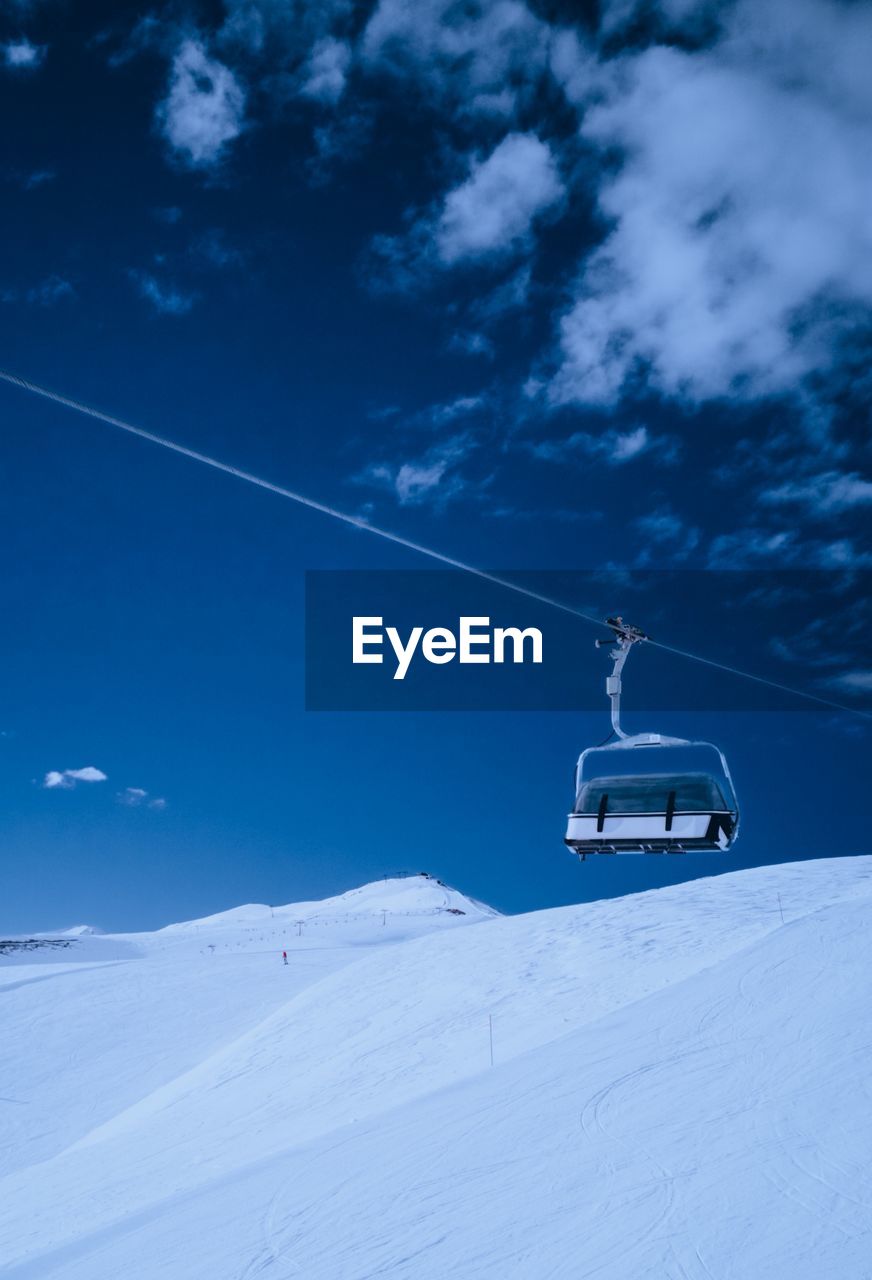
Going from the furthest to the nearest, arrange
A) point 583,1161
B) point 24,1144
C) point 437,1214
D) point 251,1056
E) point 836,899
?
point 836,899 → point 251,1056 → point 24,1144 → point 583,1161 → point 437,1214

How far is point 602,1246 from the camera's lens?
28.4 ft

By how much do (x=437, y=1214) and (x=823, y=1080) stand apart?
224 inches

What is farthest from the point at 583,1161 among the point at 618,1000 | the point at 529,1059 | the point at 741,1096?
the point at 618,1000

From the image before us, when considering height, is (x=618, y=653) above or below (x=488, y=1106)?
above

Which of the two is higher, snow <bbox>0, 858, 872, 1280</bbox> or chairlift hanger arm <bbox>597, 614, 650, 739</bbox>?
chairlift hanger arm <bbox>597, 614, 650, 739</bbox>

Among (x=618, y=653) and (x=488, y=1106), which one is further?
(x=488, y=1106)

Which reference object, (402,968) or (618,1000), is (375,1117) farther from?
(402,968)

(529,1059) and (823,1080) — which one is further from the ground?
(823,1080)

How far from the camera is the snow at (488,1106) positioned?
9211 millimetres

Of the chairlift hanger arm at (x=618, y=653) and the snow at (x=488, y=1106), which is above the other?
the chairlift hanger arm at (x=618, y=653)

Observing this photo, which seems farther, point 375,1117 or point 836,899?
point 836,899

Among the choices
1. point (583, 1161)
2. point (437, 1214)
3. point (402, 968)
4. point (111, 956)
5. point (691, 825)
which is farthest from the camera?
point (111, 956)

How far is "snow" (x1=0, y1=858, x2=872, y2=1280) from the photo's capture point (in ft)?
30.2

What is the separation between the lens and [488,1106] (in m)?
13.7
